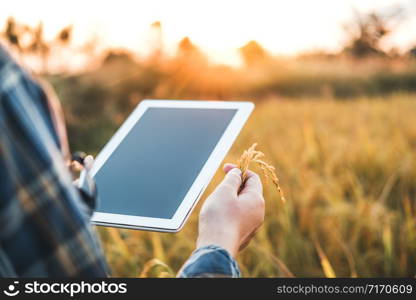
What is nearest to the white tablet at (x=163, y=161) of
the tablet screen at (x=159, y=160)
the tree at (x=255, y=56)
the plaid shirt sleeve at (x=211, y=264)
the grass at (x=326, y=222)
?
the tablet screen at (x=159, y=160)

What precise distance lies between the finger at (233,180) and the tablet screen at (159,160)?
0.09 metres

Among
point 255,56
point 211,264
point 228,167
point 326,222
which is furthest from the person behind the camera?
point 255,56

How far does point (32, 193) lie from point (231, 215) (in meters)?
0.35

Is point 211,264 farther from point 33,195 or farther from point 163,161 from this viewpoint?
point 163,161

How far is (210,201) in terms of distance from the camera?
2.26 feet

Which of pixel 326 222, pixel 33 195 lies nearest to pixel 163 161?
pixel 33 195

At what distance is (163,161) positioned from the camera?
911 millimetres

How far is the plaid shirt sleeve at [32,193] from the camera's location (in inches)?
14.8

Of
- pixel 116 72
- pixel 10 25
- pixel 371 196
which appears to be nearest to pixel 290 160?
pixel 371 196

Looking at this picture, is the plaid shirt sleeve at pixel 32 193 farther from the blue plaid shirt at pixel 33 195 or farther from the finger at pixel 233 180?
the finger at pixel 233 180

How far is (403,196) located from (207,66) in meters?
5.94

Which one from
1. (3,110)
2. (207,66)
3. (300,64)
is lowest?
(300,64)

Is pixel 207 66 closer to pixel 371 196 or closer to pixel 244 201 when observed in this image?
pixel 371 196

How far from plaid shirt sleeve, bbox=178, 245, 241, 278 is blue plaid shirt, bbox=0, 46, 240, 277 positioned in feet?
0.59
